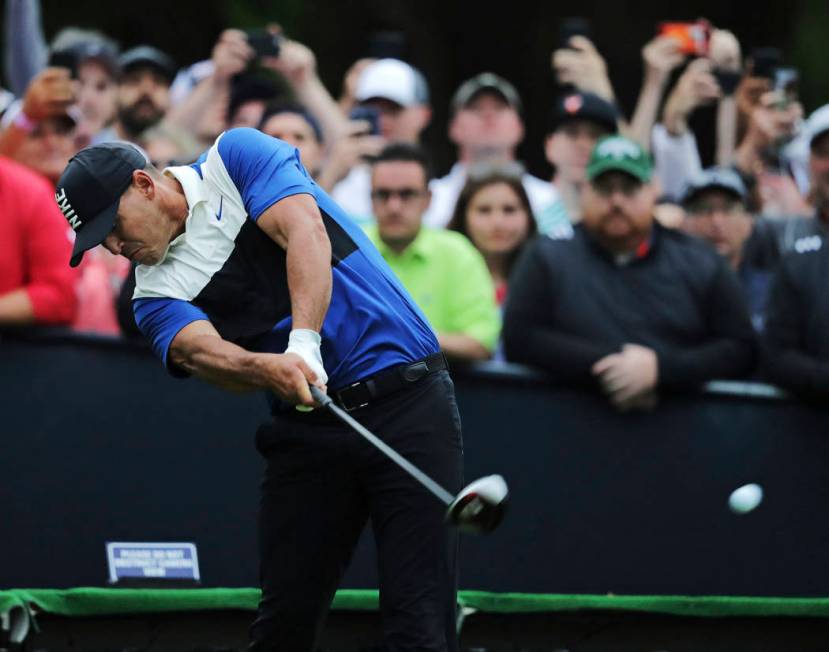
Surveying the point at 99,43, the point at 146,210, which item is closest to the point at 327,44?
the point at 99,43

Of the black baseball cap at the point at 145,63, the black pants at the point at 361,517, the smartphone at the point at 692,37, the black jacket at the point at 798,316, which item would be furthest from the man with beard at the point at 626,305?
the black baseball cap at the point at 145,63

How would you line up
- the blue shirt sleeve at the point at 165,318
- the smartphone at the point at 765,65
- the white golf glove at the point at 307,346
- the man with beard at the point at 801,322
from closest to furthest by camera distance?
the white golf glove at the point at 307,346
the blue shirt sleeve at the point at 165,318
the man with beard at the point at 801,322
the smartphone at the point at 765,65

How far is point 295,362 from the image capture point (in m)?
4.90

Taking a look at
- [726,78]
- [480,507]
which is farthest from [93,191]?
[726,78]

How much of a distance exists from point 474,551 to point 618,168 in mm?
1592

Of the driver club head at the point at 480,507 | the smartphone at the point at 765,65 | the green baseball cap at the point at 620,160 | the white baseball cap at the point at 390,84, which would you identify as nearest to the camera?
the driver club head at the point at 480,507

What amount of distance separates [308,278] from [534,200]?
3.52 m

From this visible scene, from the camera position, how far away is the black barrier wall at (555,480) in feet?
22.3

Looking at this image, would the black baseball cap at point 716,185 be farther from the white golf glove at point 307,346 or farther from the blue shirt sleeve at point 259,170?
the white golf glove at point 307,346

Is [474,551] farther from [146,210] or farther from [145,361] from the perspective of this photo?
[146,210]

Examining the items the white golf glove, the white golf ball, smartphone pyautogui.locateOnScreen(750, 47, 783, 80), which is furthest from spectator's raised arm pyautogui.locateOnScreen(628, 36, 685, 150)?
the white golf glove

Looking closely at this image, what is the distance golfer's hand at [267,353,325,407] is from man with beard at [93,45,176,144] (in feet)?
14.2

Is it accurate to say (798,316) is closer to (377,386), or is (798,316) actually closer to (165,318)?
(377,386)

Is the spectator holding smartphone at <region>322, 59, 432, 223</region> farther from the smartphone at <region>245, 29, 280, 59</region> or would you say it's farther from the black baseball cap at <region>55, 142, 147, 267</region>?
the black baseball cap at <region>55, 142, 147, 267</region>
